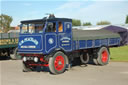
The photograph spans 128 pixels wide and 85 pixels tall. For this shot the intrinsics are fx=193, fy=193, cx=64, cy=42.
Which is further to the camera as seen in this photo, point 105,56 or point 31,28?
point 105,56

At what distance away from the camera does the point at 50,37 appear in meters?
8.49

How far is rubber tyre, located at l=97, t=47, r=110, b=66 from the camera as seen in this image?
36.3 ft

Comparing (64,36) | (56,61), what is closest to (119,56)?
(64,36)

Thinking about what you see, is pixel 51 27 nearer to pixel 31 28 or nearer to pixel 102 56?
pixel 31 28

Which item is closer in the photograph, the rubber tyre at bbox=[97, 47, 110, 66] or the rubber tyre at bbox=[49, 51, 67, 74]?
the rubber tyre at bbox=[49, 51, 67, 74]

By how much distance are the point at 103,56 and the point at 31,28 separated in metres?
4.84

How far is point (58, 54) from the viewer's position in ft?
28.8

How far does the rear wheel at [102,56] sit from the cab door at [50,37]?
3.49m

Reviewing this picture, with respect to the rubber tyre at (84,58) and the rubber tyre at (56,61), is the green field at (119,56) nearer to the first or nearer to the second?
the rubber tyre at (84,58)

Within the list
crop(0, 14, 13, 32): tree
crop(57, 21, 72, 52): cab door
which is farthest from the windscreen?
crop(0, 14, 13, 32): tree

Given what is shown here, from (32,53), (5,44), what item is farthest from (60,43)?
(5,44)

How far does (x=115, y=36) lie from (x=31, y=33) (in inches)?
245

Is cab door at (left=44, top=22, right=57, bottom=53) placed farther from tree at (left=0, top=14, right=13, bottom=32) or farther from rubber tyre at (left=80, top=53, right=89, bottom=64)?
tree at (left=0, top=14, right=13, bottom=32)

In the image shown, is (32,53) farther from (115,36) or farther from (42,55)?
(115,36)
